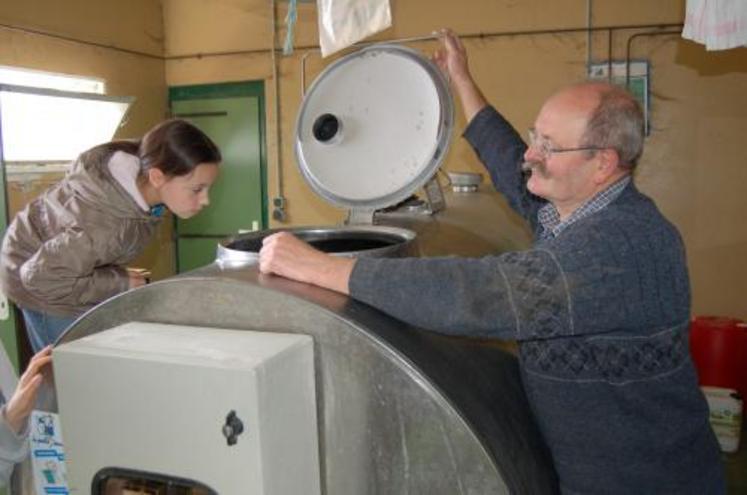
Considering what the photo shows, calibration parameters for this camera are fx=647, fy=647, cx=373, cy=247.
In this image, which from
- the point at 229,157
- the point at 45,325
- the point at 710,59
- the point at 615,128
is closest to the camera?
the point at 615,128

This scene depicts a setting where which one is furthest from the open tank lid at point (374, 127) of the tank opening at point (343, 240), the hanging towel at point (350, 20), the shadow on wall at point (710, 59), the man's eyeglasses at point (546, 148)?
the shadow on wall at point (710, 59)

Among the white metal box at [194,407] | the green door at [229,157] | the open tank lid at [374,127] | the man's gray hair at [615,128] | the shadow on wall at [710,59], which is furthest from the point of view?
the green door at [229,157]

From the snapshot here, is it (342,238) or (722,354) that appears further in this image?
(722,354)

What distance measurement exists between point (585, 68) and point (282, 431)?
11.6 ft

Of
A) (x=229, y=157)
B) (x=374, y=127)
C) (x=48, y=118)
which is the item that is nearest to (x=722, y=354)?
(x=374, y=127)

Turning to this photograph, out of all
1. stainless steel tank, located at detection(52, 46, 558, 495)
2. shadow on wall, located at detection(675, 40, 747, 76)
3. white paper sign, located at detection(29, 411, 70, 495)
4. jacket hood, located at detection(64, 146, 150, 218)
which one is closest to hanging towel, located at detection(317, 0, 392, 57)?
jacket hood, located at detection(64, 146, 150, 218)

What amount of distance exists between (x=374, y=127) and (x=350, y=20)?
1.53 ft

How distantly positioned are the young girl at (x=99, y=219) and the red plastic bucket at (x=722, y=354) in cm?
270

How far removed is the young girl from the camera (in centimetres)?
164

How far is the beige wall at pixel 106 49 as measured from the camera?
3438 mm

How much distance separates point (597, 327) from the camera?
37.6 inches

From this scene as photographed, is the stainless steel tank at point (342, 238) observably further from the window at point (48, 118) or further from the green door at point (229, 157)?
the green door at point (229, 157)

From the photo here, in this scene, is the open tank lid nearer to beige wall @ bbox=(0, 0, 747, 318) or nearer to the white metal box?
the white metal box

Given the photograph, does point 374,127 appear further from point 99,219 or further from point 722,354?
point 722,354
